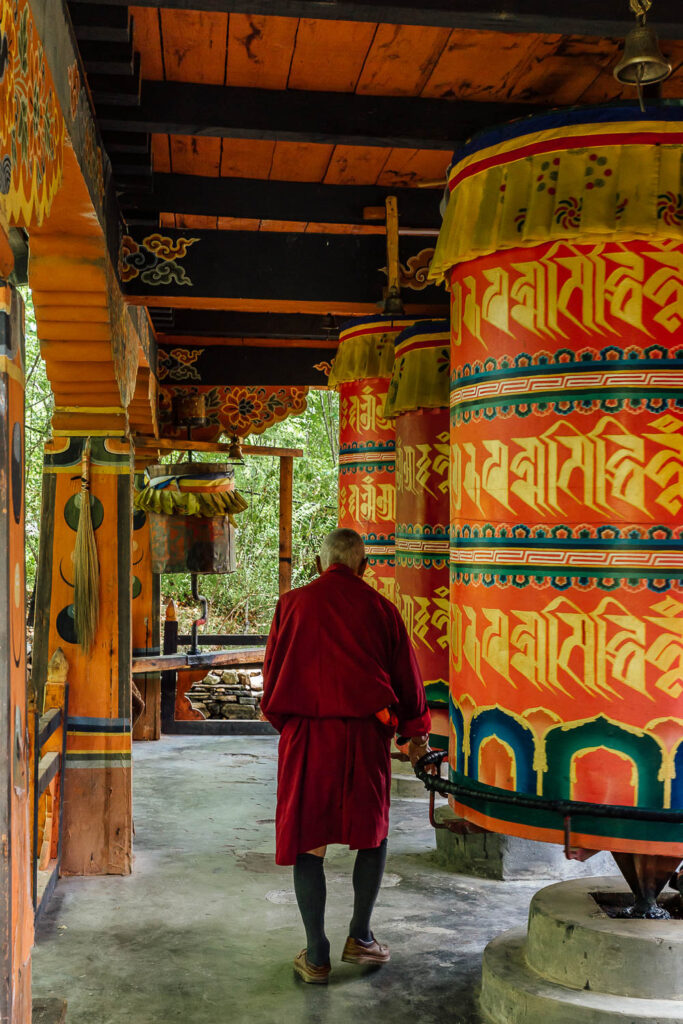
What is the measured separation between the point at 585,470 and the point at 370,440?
3468mm

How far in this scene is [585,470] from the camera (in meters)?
2.44

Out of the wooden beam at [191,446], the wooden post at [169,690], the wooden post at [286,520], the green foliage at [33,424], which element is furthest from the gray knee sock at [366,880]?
the green foliage at [33,424]

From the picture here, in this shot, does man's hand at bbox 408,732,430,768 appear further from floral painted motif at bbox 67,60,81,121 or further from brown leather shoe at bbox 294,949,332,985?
floral painted motif at bbox 67,60,81,121

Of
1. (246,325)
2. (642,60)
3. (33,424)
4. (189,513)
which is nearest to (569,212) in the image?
(642,60)

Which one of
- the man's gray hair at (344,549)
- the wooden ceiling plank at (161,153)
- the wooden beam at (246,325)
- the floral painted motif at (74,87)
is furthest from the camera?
the wooden beam at (246,325)

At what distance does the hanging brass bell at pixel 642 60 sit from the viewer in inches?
92.2

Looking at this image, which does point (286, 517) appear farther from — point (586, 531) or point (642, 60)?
point (642, 60)

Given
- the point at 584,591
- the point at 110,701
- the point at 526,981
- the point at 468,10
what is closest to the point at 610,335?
the point at 584,591

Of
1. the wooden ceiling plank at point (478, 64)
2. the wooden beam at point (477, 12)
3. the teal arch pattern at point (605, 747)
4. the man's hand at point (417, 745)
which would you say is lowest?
the man's hand at point (417, 745)

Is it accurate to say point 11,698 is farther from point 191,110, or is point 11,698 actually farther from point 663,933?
point 191,110

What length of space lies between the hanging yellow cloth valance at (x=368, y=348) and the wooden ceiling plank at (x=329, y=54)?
219cm

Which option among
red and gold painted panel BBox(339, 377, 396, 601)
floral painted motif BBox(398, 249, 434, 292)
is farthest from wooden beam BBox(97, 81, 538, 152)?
red and gold painted panel BBox(339, 377, 396, 601)

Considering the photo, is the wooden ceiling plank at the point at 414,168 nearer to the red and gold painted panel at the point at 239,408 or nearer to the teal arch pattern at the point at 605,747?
the teal arch pattern at the point at 605,747

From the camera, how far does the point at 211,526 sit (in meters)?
7.31
